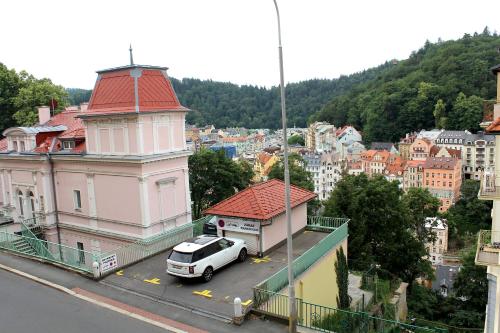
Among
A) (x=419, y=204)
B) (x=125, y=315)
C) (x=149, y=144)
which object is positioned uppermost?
(x=149, y=144)

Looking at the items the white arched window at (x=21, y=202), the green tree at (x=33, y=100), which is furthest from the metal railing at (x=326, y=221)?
the green tree at (x=33, y=100)

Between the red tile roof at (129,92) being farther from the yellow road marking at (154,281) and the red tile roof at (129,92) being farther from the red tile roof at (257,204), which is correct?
the yellow road marking at (154,281)

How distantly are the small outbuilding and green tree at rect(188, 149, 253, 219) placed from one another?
19930 mm

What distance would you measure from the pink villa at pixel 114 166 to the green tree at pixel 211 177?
13730 millimetres

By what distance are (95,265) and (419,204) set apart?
41.4 meters

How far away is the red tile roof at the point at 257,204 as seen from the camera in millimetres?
18681

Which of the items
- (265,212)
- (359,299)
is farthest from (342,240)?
(265,212)

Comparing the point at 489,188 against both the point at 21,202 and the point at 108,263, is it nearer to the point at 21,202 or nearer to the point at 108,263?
the point at 108,263

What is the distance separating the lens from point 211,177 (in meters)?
40.7

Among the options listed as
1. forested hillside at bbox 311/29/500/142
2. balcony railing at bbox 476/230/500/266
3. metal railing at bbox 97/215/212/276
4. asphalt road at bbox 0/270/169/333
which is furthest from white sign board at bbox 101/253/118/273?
forested hillside at bbox 311/29/500/142

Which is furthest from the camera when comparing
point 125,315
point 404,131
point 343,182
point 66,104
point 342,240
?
point 404,131

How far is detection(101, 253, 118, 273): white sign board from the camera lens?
1750cm

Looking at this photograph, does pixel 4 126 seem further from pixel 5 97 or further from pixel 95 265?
pixel 95 265

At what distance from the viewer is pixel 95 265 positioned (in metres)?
17.1
